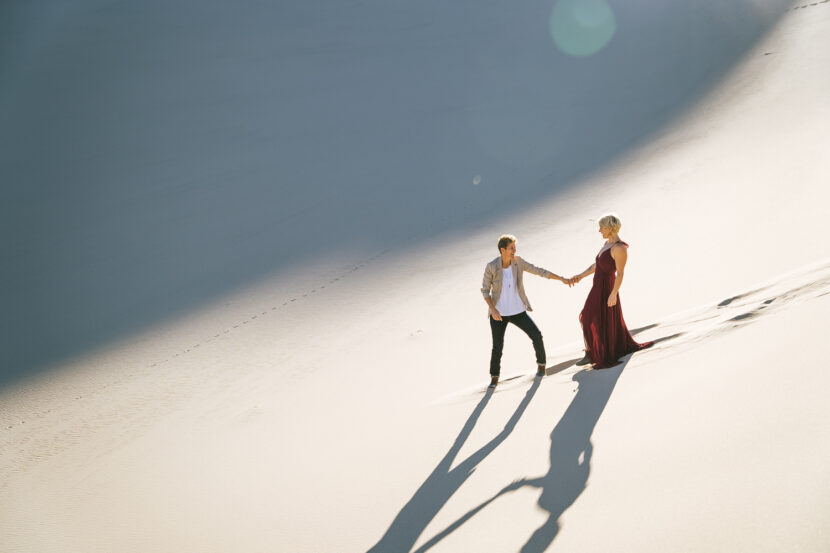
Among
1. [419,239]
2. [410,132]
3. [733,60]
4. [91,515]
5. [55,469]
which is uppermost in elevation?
[410,132]

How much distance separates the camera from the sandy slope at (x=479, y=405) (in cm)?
248

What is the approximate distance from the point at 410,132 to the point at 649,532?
41.8 ft

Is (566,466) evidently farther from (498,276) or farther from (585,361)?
(498,276)

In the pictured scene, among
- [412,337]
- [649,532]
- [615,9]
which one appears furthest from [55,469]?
[615,9]

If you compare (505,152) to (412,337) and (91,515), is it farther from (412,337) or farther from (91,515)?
(91,515)

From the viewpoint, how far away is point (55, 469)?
5.23 metres

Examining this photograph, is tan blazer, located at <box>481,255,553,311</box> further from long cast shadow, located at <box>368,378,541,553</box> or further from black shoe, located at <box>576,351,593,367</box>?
long cast shadow, located at <box>368,378,541,553</box>

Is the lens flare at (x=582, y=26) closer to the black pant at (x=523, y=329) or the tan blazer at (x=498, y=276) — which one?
the tan blazer at (x=498, y=276)

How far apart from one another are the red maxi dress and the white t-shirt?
0.53m

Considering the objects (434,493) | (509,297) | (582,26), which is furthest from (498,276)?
(582,26)

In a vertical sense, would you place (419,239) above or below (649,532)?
above

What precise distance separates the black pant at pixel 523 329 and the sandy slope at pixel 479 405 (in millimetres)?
196

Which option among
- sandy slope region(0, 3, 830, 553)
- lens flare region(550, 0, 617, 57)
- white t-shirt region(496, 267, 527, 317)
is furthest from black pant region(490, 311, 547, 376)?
lens flare region(550, 0, 617, 57)

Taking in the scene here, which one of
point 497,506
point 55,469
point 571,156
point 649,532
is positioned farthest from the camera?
point 571,156
